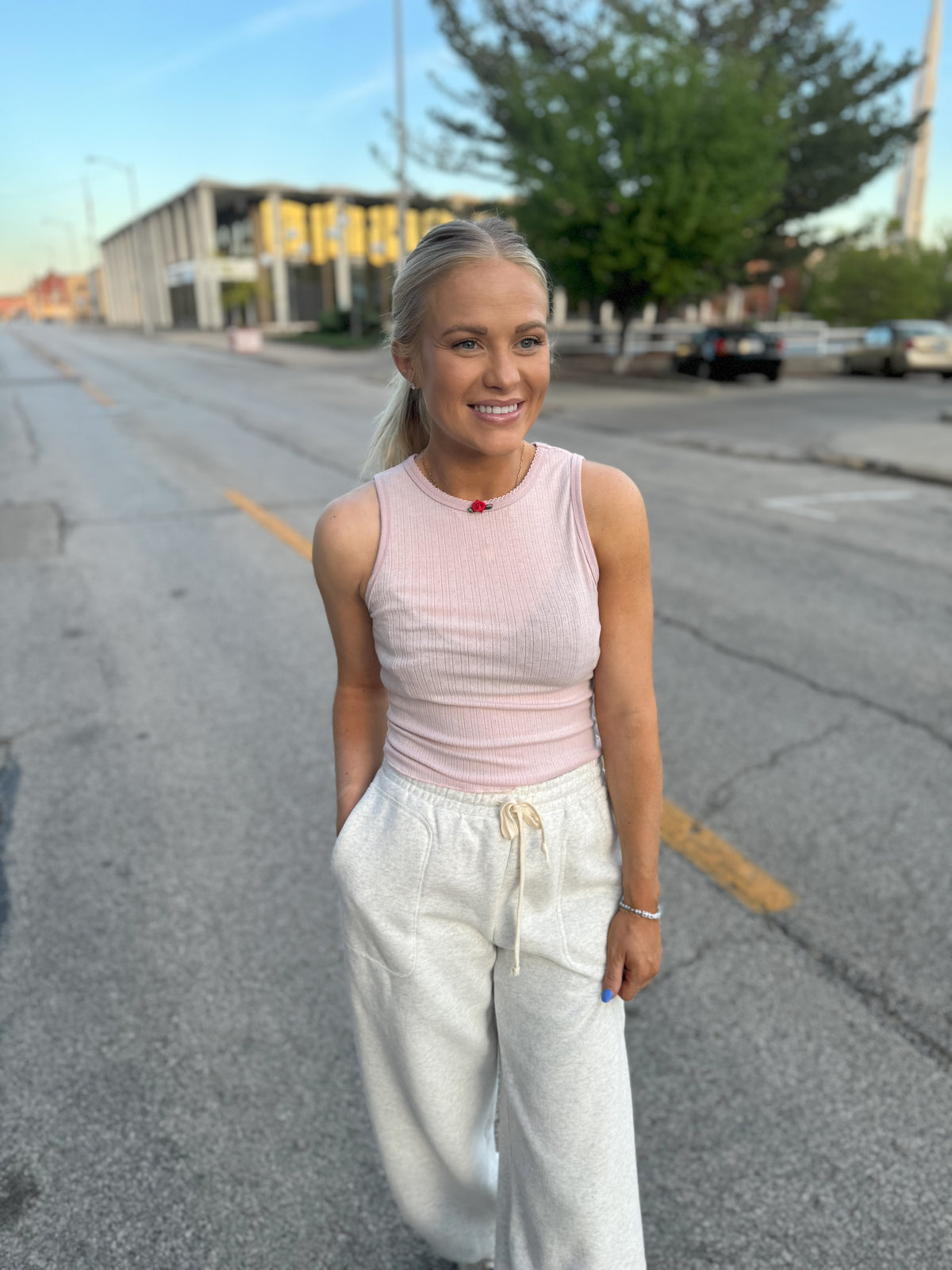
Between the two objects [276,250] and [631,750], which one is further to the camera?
[276,250]

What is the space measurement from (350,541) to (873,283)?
43233 millimetres

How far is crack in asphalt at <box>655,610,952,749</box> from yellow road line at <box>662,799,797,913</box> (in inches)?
55.1

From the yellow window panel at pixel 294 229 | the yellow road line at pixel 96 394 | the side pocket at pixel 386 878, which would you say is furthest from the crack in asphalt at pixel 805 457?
the yellow window panel at pixel 294 229

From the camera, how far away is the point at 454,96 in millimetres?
29391

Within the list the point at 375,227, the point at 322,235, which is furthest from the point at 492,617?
the point at 375,227

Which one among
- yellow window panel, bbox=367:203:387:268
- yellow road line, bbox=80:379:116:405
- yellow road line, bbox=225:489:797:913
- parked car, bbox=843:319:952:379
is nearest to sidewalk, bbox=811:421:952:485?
yellow road line, bbox=225:489:797:913

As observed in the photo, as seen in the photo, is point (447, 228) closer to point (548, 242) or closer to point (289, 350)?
point (548, 242)

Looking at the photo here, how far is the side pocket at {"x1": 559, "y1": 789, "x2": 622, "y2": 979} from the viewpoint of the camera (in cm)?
154

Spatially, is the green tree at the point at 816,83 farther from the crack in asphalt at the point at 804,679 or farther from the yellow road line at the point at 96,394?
the crack in asphalt at the point at 804,679

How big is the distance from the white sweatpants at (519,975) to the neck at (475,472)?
1.59 feet

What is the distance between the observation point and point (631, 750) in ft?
5.13

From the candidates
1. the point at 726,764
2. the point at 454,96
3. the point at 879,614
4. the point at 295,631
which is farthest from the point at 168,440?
the point at 454,96

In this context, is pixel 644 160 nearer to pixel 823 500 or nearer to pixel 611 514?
pixel 823 500

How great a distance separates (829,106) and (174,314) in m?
63.6
